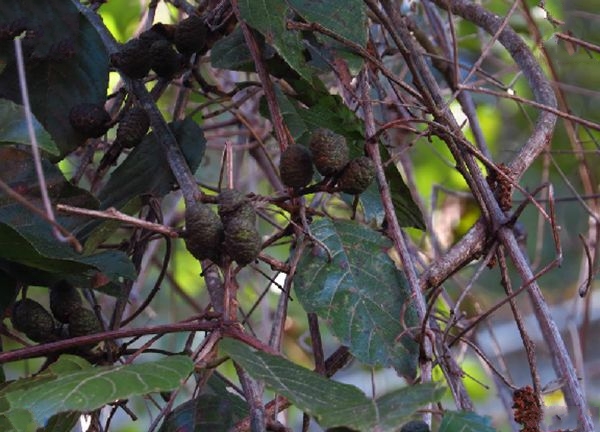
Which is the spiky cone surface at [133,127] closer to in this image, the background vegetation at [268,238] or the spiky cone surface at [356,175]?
the background vegetation at [268,238]

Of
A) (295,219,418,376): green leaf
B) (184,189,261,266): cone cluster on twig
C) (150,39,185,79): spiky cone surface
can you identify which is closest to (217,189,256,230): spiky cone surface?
(184,189,261,266): cone cluster on twig

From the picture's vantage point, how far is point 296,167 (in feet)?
2.99

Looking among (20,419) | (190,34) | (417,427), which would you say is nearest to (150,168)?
(190,34)

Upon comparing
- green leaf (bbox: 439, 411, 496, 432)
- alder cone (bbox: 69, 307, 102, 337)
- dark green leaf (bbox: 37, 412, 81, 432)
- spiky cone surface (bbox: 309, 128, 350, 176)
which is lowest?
green leaf (bbox: 439, 411, 496, 432)

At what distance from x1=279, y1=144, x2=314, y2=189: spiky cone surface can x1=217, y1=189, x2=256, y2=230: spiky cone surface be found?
6 centimetres

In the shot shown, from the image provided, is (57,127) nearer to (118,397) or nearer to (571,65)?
(118,397)

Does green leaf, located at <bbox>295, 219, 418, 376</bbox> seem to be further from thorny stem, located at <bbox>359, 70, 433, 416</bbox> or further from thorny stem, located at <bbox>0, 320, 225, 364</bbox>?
thorny stem, located at <bbox>0, 320, 225, 364</bbox>

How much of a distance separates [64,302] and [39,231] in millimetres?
82

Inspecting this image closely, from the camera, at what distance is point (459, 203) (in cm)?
208

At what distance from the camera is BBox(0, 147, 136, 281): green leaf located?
97 centimetres

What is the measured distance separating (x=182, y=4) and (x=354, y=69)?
0.32 meters

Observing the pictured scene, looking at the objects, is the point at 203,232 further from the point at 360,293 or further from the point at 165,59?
the point at 165,59

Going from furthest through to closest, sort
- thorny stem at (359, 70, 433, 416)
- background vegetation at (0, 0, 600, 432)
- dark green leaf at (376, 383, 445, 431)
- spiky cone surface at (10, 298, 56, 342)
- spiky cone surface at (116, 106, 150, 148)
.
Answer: spiky cone surface at (116, 106, 150, 148)
spiky cone surface at (10, 298, 56, 342)
thorny stem at (359, 70, 433, 416)
background vegetation at (0, 0, 600, 432)
dark green leaf at (376, 383, 445, 431)

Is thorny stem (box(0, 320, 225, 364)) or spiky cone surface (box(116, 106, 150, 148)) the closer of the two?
thorny stem (box(0, 320, 225, 364))
